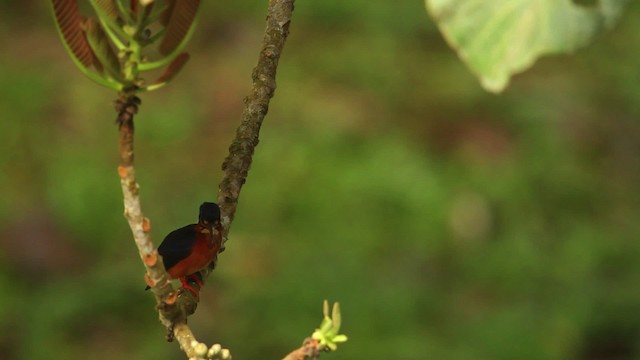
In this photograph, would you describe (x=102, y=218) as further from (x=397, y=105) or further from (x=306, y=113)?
(x=397, y=105)

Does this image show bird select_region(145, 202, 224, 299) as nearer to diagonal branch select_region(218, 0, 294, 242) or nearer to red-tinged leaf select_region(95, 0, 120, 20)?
diagonal branch select_region(218, 0, 294, 242)

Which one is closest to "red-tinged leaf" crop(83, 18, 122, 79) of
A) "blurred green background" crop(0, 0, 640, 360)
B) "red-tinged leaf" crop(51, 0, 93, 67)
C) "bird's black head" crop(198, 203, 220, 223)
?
"red-tinged leaf" crop(51, 0, 93, 67)

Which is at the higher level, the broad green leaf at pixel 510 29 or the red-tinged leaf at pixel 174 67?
the red-tinged leaf at pixel 174 67

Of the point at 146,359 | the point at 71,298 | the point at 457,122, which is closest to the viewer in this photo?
the point at 146,359

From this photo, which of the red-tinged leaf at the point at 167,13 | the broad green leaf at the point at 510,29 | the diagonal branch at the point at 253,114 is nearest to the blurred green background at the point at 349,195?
the diagonal branch at the point at 253,114

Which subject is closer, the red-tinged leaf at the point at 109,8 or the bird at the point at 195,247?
the red-tinged leaf at the point at 109,8

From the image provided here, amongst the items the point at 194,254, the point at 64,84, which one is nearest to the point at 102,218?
the point at 64,84

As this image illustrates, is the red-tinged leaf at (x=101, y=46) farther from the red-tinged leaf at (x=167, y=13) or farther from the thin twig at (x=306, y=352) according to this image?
the thin twig at (x=306, y=352)
